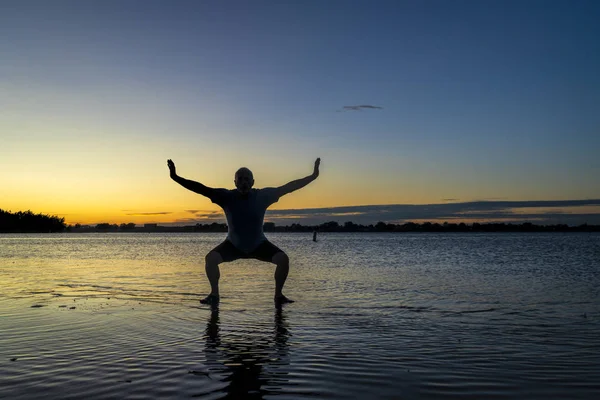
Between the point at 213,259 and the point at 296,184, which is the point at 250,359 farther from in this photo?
the point at 296,184

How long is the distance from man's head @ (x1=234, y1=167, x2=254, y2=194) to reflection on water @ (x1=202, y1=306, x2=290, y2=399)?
295 centimetres

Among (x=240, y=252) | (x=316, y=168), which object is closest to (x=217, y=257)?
(x=240, y=252)

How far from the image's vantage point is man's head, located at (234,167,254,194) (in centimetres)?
980

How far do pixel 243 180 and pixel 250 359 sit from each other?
16.0ft

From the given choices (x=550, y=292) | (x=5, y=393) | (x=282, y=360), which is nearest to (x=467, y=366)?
(x=282, y=360)

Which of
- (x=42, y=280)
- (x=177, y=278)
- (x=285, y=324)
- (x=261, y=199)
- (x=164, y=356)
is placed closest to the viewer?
(x=164, y=356)

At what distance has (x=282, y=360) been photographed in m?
5.29

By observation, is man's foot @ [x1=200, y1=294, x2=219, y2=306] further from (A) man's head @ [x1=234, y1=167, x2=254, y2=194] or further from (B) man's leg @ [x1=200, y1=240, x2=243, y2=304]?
(A) man's head @ [x1=234, y1=167, x2=254, y2=194]

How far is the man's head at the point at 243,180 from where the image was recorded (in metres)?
9.80

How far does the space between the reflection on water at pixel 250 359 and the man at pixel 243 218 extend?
8.18 feet

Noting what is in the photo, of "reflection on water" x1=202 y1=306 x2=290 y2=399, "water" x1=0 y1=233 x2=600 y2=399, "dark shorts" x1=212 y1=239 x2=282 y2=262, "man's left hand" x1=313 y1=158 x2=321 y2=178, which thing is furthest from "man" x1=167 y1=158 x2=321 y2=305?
"reflection on water" x1=202 y1=306 x2=290 y2=399

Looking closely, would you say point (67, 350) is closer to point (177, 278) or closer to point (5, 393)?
point (5, 393)

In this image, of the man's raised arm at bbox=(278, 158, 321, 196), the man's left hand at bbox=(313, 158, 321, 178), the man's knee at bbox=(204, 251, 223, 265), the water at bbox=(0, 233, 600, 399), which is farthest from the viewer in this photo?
the man's left hand at bbox=(313, 158, 321, 178)

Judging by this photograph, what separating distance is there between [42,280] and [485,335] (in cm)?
1243
